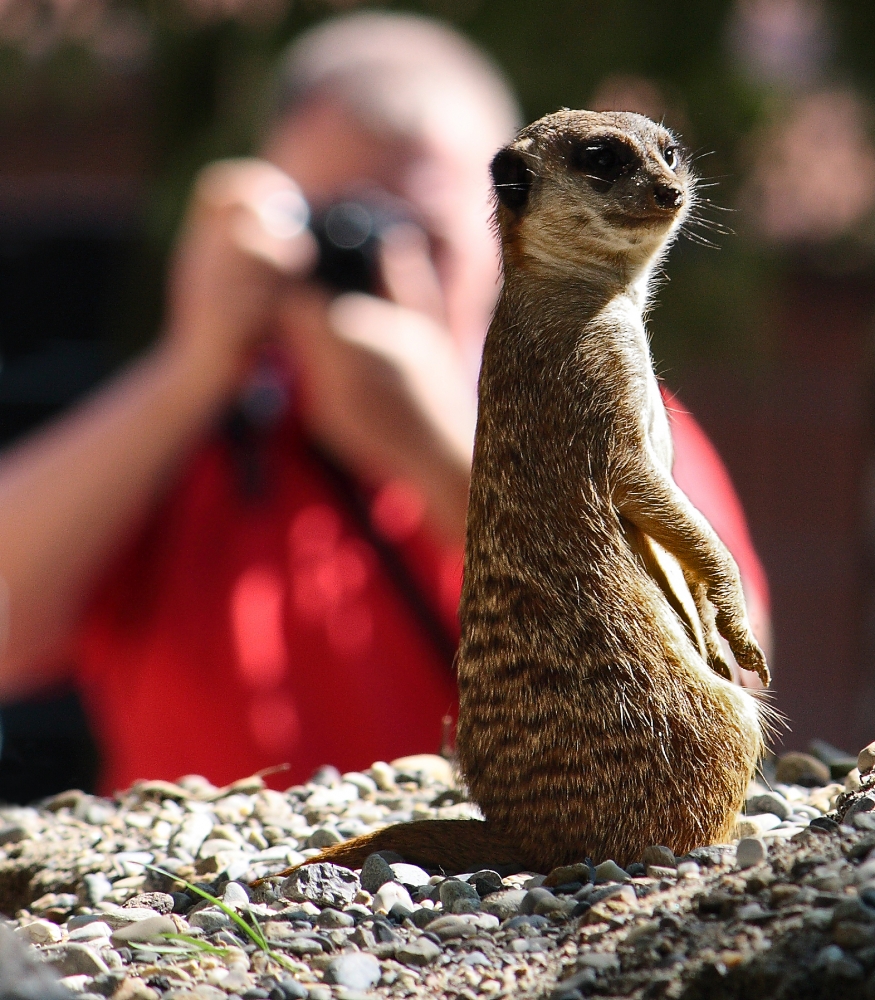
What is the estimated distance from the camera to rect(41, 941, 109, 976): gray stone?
1.02m

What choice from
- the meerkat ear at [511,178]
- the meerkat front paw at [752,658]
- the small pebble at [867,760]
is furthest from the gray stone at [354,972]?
the meerkat ear at [511,178]

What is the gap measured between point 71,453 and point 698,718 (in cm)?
204

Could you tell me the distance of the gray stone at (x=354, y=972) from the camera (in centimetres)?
97

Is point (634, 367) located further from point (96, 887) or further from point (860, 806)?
point (96, 887)

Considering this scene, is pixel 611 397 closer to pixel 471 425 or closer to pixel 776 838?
pixel 776 838

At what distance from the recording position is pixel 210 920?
3.74 ft

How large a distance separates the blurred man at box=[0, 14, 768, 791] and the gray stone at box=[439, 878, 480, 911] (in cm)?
143

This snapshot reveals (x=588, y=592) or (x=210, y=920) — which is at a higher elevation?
(x=588, y=592)

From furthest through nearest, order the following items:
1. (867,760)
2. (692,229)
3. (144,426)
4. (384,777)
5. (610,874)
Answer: (692,229) < (144,426) < (384,777) < (867,760) < (610,874)

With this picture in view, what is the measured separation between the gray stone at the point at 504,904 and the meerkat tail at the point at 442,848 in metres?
0.08

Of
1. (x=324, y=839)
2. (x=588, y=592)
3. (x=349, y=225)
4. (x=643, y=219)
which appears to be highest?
(x=349, y=225)

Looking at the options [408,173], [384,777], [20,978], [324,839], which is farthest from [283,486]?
[20,978]

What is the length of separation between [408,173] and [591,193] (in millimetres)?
1929

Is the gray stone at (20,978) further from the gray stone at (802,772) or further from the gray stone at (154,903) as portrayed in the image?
the gray stone at (802,772)
